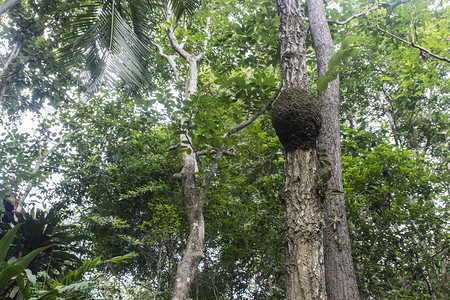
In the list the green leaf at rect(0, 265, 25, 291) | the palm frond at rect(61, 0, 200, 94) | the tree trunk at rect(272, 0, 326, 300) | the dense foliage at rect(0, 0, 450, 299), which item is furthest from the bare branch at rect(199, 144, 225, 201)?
the green leaf at rect(0, 265, 25, 291)

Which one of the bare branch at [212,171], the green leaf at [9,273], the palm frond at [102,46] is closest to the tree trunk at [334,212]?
the bare branch at [212,171]

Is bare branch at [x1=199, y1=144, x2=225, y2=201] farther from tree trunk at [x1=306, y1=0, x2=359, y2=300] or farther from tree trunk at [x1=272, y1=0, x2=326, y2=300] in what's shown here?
tree trunk at [x1=272, y1=0, x2=326, y2=300]

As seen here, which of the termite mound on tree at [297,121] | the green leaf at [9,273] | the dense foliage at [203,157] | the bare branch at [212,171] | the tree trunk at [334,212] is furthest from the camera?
the bare branch at [212,171]

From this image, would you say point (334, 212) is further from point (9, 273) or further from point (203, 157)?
point (203, 157)

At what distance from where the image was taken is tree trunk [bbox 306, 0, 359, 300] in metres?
2.02

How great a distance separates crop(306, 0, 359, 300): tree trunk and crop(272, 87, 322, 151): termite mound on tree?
0.23 metres

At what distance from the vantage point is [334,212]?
2.23 meters

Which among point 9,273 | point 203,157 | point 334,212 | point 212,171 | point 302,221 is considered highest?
point 203,157

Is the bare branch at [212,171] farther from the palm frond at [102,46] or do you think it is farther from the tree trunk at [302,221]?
the tree trunk at [302,221]

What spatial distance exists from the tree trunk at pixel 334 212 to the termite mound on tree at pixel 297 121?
0.77ft

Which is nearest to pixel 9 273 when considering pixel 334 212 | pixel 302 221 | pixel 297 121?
pixel 302 221

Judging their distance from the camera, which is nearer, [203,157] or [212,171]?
[212,171]

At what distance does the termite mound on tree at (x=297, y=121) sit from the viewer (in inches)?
61.4

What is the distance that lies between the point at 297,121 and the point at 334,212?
1102 mm
